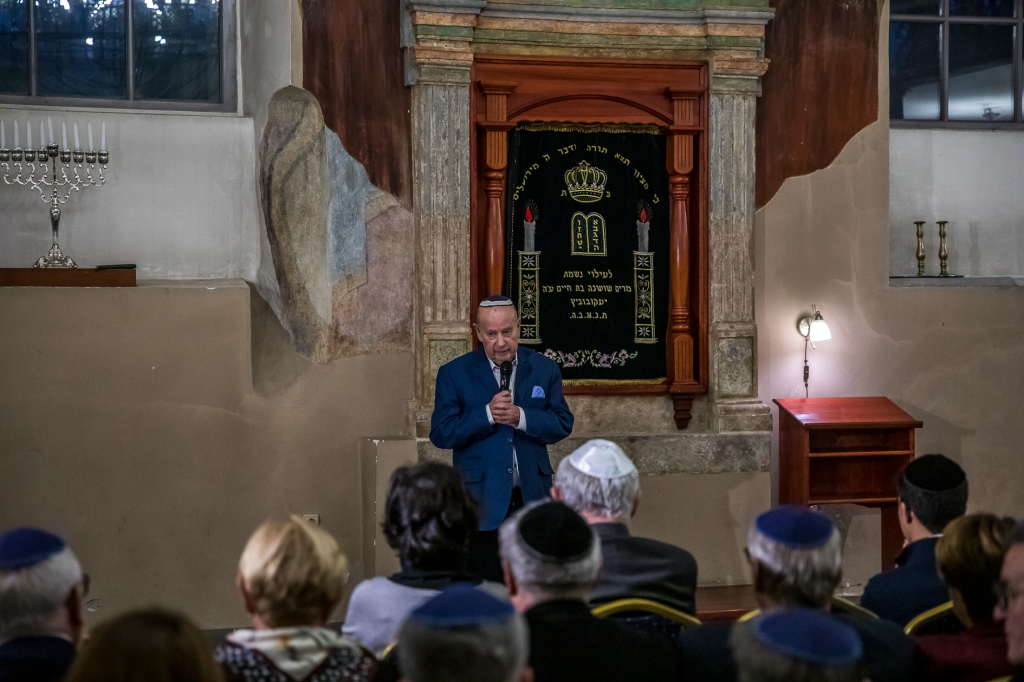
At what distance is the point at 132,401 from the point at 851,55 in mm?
4118

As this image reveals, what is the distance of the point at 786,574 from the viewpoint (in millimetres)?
2043

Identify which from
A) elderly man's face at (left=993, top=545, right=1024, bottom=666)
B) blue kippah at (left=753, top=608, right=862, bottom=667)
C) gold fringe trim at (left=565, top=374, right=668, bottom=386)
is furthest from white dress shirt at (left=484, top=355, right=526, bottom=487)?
blue kippah at (left=753, top=608, right=862, bottom=667)

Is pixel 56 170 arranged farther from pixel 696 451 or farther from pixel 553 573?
pixel 553 573

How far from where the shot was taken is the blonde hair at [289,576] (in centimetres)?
192

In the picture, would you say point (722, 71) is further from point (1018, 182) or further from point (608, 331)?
point (1018, 182)

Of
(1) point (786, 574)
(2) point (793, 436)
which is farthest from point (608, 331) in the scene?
(1) point (786, 574)

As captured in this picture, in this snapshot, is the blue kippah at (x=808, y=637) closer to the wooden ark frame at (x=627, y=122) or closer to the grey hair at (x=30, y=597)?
the grey hair at (x=30, y=597)

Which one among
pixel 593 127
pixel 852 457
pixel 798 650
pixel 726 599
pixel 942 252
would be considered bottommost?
pixel 726 599

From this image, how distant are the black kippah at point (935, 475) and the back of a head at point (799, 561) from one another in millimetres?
838

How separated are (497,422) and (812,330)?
2.41 m

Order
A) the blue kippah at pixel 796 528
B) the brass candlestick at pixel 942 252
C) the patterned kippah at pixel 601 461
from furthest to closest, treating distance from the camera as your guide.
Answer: the brass candlestick at pixel 942 252 < the patterned kippah at pixel 601 461 < the blue kippah at pixel 796 528

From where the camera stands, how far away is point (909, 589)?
2.52 meters

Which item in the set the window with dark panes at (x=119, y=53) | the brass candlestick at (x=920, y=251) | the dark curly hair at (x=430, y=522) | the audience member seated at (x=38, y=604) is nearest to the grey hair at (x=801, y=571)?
the dark curly hair at (x=430, y=522)

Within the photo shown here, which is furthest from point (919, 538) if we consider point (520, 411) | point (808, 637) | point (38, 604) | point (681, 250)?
point (681, 250)
